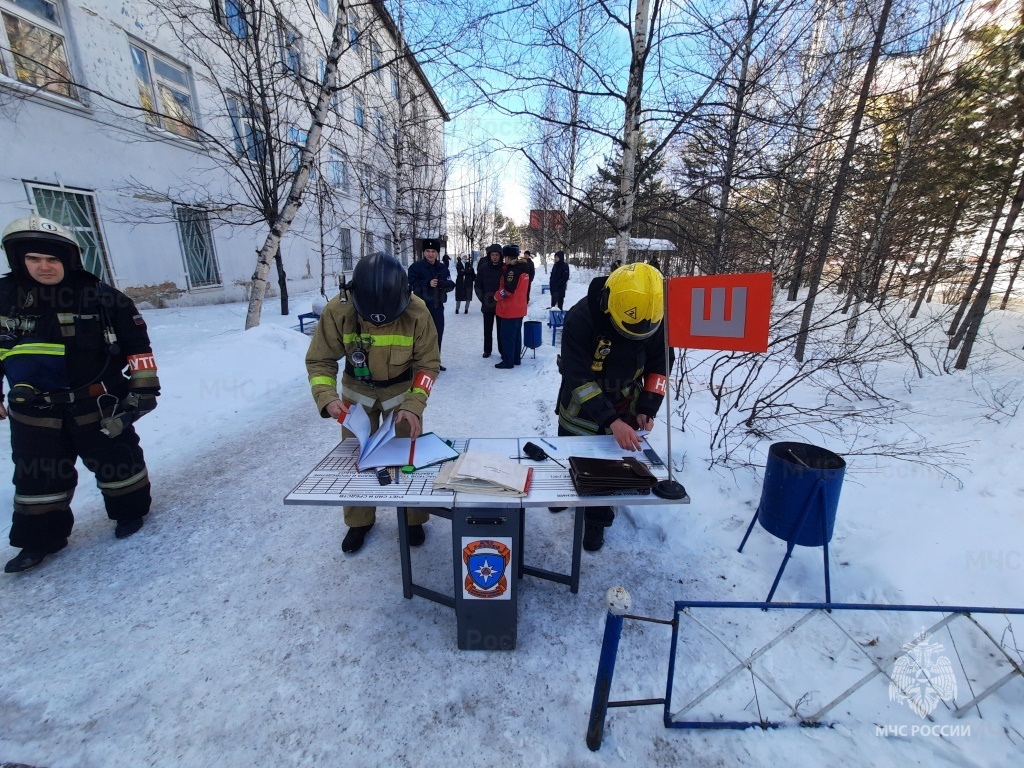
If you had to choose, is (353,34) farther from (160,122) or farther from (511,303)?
(511,303)

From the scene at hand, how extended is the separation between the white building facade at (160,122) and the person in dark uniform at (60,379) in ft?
18.4

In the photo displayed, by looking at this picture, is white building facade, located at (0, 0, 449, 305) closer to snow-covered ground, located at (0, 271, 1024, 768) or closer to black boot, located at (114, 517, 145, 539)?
black boot, located at (114, 517, 145, 539)

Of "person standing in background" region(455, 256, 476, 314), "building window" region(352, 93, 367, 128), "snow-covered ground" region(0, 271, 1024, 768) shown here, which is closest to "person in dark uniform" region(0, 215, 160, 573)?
"snow-covered ground" region(0, 271, 1024, 768)

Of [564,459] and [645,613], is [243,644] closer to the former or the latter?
[564,459]

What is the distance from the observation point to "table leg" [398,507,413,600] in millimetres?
2207

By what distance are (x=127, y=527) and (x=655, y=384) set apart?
367 centimetres

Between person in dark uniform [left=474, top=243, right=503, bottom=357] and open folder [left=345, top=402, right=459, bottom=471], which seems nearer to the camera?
open folder [left=345, top=402, right=459, bottom=471]

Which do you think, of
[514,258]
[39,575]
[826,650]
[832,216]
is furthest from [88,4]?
[826,650]

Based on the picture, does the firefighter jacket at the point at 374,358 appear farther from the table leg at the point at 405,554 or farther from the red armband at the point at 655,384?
the red armband at the point at 655,384

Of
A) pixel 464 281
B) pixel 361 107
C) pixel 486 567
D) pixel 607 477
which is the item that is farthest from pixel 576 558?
pixel 361 107

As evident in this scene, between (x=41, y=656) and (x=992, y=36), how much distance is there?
12.5 m

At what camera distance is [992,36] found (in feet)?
21.2

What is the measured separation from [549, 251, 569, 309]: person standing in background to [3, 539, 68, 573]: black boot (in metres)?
10.5

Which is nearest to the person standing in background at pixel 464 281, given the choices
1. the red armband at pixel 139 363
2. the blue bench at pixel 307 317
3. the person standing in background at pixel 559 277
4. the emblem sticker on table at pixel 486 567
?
the person standing in background at pixel 559 277
